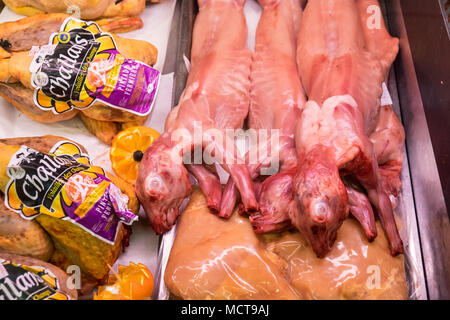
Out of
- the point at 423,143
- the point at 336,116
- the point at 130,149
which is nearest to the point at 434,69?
the point at 423,143

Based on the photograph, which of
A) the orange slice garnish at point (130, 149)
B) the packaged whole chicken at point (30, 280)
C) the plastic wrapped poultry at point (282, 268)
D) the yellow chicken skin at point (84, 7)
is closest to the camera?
the packaged whole chicken at point (30, 280)

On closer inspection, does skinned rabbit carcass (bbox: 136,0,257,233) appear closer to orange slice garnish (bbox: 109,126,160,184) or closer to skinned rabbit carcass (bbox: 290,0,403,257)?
orange slice garnish (bbox: 109,126,160,184)

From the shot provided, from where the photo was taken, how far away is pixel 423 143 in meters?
2.25

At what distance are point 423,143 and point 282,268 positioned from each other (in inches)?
37.5

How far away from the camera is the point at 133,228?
2359 mm

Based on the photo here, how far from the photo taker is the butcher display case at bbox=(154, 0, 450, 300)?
2.00m

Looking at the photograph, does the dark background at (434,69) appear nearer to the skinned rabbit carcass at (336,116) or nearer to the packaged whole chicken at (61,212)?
the skinned rabbit carcass at (336,116)

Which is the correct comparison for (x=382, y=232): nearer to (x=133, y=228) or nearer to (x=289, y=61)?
(x=289, y=61)

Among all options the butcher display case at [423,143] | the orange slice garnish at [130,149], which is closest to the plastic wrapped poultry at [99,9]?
the butcher display case at [423,143]

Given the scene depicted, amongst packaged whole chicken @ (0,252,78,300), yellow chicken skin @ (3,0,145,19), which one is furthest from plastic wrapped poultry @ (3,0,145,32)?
packaged whole chicken @ (0,252,78,300)

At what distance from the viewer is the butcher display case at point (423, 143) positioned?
2.00 metres

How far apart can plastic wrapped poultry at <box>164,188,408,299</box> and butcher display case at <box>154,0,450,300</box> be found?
→ 185mm

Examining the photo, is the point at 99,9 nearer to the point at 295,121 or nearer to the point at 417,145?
the point at 295,121

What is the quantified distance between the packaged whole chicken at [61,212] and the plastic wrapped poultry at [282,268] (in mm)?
336
